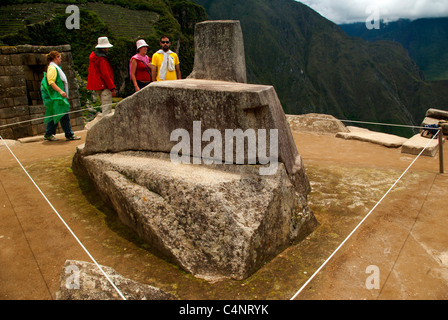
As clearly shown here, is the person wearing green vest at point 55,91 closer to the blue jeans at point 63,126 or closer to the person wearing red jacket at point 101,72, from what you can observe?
the blue jeans at point 63,126

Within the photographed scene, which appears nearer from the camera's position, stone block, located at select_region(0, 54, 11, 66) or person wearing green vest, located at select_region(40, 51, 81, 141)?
person wearing green vest, located at select_region(40, 51, 81, 141)

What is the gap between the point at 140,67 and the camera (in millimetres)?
6562

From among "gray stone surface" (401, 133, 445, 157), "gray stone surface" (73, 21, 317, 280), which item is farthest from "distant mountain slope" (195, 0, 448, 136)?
"gray stone surface" (73, 21, 317, 280)

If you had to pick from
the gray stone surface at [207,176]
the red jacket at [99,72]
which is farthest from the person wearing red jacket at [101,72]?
the gray stone surface at [207,176]

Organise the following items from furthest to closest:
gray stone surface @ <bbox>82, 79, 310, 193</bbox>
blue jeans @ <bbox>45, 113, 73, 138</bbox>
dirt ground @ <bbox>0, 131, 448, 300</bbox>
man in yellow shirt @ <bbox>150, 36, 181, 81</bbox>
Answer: blue jeans @ <bbox>45, 113, 73, 138</bbox>
man in yellow shirt @ <bbox>150, 36, 181, 81</bbox>
gray stone surface @ <bbox>82, 79, 310, 193</bbox>
dirt ground @ <bbox>0, 131, 448, 300</bbox>

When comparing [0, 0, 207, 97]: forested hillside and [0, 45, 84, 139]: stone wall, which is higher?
[0, 0, 207, 97]: forested hillside

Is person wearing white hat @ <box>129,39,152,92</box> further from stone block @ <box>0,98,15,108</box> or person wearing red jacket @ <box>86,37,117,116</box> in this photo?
stone block @ <box>0,98,15,108</box>

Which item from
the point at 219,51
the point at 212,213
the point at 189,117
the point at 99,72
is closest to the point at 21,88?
the point at 99,72

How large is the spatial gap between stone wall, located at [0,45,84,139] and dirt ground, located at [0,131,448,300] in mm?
4234

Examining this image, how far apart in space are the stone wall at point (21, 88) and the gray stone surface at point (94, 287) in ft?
24.7

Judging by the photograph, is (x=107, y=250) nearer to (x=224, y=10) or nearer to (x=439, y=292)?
(x=439, y=292)

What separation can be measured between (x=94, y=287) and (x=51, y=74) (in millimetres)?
5331

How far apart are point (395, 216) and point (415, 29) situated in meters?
214

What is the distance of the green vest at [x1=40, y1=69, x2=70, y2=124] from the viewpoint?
22.5 ft
